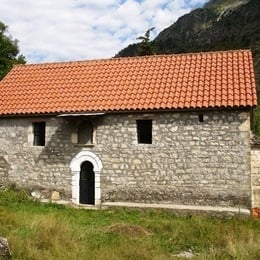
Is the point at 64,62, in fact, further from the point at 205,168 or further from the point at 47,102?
the point at 205,168

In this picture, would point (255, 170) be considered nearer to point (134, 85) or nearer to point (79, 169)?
point (134, 85)

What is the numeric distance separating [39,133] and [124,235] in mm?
6899

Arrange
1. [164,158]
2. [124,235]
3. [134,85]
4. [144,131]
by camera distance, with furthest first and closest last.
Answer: [134,85] → [144,131] → [164,158] → [124,235]

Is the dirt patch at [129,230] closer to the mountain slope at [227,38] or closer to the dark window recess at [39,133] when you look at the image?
the dark window recess at [39,133]

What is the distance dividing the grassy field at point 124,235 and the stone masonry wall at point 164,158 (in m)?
0.86

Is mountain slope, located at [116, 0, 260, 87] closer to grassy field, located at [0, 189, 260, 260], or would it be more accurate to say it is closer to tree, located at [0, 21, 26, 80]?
tree, located at [0, 21, 26, 80]

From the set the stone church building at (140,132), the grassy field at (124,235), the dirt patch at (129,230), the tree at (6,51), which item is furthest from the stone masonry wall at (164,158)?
the tree at (6,51)

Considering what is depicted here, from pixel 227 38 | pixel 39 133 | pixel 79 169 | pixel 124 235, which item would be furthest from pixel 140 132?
pixel 227 38

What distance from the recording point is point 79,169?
1484 centimetres

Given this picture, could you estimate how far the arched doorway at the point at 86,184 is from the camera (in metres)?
14.8

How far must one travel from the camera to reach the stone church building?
43.6 feet

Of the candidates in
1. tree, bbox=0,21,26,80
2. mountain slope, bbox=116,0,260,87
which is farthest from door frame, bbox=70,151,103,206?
mountain slope, bbox=116,0,260,87

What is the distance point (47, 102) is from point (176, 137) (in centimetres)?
518

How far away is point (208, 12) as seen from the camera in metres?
111
